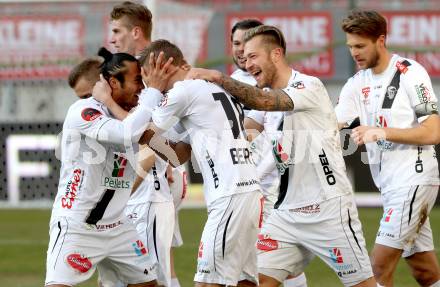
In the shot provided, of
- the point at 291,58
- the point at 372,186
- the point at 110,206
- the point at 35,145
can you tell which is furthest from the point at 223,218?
the point at 291,58

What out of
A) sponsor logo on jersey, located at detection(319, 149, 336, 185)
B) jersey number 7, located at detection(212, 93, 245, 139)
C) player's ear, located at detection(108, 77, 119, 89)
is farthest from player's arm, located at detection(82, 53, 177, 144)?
sponsor logo on jersey, located at detection(319, 149, 336, 185)

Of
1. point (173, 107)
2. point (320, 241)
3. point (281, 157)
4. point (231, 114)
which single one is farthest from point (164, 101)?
point (320, 241)

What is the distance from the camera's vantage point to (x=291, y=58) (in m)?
20.1

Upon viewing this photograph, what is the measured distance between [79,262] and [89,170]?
63 cm

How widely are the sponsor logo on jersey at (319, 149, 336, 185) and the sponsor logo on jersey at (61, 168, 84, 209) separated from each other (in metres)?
1.67

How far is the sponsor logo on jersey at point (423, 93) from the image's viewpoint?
761cm

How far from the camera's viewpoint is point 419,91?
7656 mm

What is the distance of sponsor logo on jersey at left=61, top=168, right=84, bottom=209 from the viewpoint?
266 inches

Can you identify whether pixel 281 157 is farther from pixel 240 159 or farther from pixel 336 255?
pixel 336 255

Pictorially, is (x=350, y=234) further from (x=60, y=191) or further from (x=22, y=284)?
(x=22, y=284)

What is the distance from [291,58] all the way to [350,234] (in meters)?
13.4

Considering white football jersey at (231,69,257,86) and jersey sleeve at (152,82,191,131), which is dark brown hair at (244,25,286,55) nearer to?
jersey sleeve at (152,82,191,131)

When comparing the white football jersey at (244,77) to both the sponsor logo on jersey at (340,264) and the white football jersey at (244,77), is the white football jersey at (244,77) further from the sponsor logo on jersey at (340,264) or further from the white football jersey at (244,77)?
the sponsor logo on jersey at (340,264)

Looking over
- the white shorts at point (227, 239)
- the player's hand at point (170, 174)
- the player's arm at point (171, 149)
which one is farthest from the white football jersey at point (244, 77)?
the white shorts at point (227, 239)
